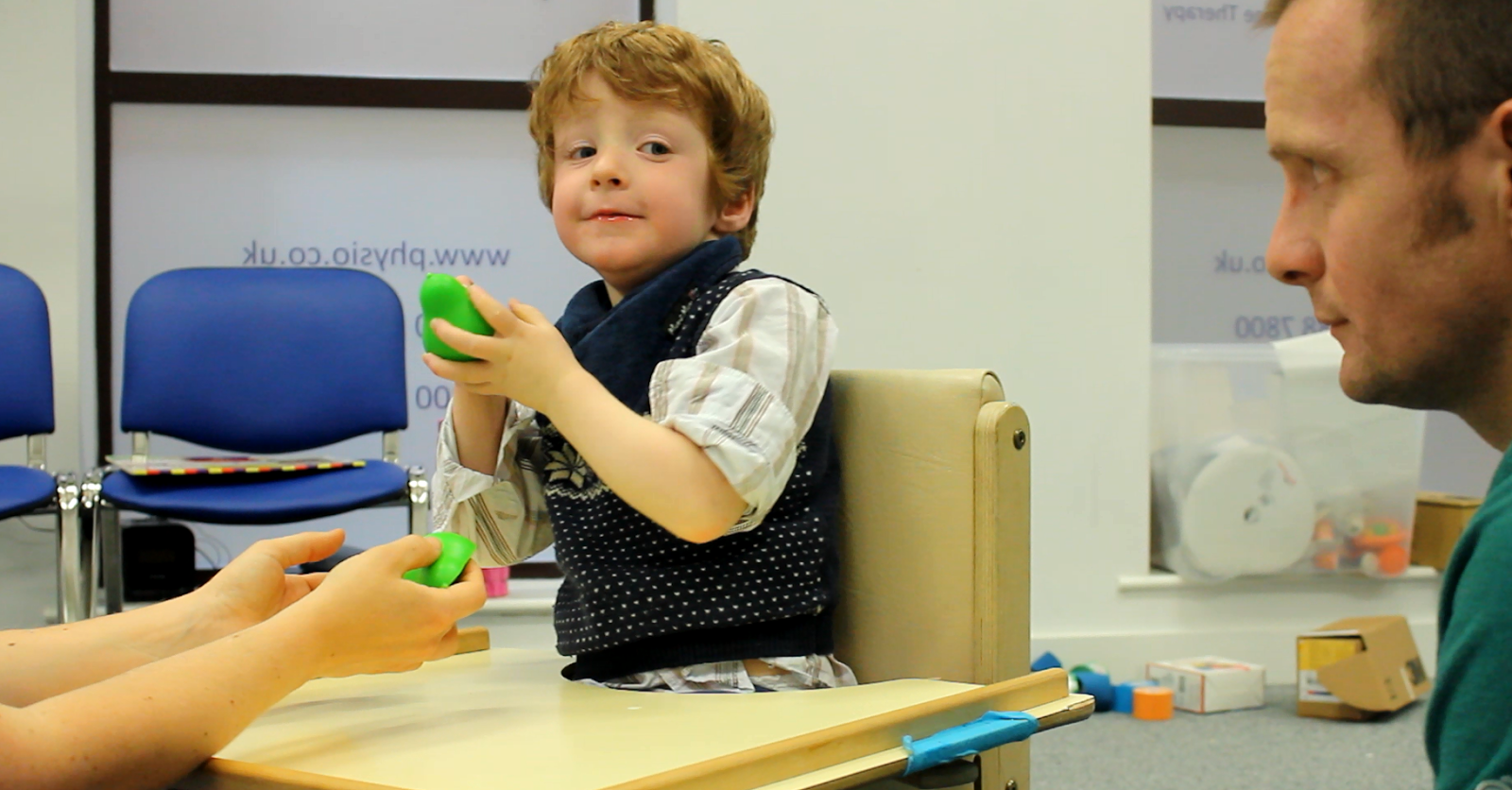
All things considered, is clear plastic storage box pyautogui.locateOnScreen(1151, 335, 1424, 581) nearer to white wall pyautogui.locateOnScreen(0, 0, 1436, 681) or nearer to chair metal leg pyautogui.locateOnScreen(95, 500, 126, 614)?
white wall pyautogui.locateOnScreen(0, 0, 1436, 681)

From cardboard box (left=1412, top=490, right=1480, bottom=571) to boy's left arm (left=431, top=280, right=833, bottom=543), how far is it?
2.56 meters

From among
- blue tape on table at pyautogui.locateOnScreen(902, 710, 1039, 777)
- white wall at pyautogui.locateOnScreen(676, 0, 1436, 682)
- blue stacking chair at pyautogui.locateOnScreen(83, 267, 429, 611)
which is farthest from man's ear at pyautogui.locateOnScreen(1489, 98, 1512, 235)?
white wall at pyautogui.locateOnScreen(676, 0, 1436, 682)

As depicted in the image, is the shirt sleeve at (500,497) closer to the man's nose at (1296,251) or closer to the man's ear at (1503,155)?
the man's nose at (1296,251)

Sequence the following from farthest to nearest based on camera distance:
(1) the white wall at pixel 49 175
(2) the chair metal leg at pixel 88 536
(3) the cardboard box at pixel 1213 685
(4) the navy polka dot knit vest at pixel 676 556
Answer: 1. (1) the white wall at pixel 49 175
2. (3) the cardboard box at pixel 1213 685
3. (2) the chair metal leg at pixel 88 536
4. (4) the navy polka dot knit vest at pixel 676 556

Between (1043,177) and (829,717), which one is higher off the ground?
(1043,177)

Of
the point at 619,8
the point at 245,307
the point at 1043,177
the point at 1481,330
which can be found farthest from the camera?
the point at 619,8

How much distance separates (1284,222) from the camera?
0.69m

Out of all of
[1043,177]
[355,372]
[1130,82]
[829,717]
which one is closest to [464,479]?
[829,717]

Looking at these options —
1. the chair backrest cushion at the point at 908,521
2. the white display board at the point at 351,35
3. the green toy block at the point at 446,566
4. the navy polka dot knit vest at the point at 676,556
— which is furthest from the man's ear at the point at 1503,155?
the white display board at the point at 351,35

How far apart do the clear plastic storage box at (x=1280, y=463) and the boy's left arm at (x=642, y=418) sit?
84.6 inches

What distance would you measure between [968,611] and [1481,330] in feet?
1.91

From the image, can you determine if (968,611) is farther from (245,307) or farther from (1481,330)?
(245,307)

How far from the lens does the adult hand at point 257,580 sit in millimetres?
1074

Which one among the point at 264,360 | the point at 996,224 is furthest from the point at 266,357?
the point at 996,224
